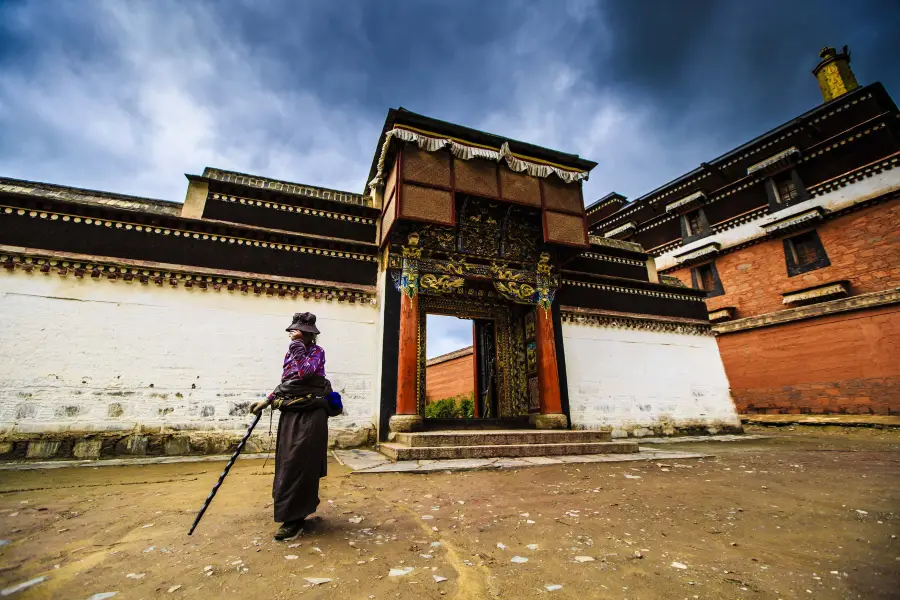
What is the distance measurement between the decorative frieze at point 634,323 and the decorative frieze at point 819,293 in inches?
175

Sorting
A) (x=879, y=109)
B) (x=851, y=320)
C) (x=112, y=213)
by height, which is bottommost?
(x=851, y=320)

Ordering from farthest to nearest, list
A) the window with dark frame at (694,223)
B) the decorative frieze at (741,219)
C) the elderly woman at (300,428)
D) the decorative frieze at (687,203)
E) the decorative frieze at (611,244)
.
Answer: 1. the window with dark frame at (694,223)
2. the decorative frieze at (687,203)
3. the decorative frieze at (741,219)
4. the decorative frieze at (611,244)
5. the elderly woman at (300,428)

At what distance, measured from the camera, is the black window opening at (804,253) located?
42.8 ft

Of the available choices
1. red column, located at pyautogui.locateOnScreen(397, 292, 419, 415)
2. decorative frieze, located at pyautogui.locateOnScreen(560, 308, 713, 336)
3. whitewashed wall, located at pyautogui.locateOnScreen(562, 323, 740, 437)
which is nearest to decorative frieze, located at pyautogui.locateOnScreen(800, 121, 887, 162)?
decorative frieze, located at pyautogui.locateOnScreen(560, 308, 713, 336)

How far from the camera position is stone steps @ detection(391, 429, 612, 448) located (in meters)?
6.03

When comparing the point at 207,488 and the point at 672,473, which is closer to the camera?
the point at 207,488

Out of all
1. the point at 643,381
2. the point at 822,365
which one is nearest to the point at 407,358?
the point at 643,381

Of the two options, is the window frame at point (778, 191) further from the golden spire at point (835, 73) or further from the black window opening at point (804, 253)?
the golden spire at point (835, 73)

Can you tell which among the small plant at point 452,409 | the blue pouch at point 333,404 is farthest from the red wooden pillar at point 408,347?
the small plant at point 452,409

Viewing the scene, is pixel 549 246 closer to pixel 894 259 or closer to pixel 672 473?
pixel 672 473

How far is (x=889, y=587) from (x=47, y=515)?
17.9ft

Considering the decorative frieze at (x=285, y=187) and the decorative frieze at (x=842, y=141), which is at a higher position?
the decorative frieze at (x=842, y=141)

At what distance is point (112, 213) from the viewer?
6.92 metres

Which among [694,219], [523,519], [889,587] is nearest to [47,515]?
[523,519]
